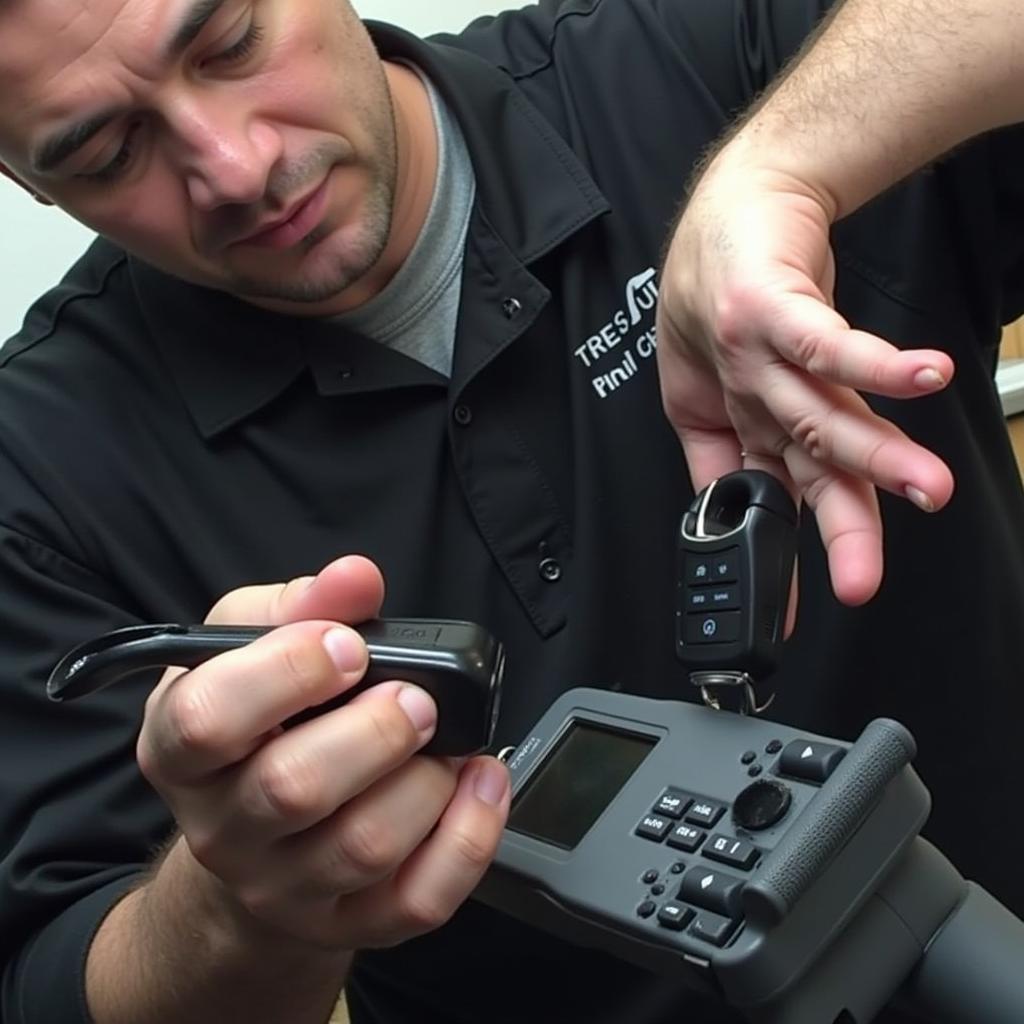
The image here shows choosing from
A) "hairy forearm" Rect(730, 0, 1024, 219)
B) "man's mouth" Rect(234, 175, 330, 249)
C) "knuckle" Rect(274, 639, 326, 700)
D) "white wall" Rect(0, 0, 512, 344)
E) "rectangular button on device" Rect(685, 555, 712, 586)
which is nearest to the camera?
"knuckle" Rect(274, 639, 326, 700)

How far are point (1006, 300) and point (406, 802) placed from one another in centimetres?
56

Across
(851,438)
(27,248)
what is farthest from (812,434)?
(27,248)

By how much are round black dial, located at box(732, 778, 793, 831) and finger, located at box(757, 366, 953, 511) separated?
112mm

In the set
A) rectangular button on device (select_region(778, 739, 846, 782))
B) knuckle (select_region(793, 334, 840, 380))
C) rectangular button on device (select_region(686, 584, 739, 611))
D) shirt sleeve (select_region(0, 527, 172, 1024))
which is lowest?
shirt sleeve (select_region(0, 527, 172, 1024))

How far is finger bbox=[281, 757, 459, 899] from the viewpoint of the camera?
0.40 meters

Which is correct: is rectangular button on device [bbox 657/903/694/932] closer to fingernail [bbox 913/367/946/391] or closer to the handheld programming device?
the handheld programming device

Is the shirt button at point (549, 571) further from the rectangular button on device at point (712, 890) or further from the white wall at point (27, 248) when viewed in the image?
the white wall at point (27, 248)

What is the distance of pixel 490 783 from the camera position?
0.43 meters

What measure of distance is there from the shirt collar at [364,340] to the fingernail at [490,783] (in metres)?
0.34

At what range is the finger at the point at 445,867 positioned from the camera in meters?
0.41

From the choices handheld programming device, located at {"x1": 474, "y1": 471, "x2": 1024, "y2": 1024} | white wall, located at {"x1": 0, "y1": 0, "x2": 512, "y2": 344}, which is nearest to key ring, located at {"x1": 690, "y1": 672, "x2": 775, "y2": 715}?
handheld programming device, located at {"x1": 474, "y1": 471, "x2": 1024, "y2": 1024}

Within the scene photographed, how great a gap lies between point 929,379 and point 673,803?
0.18 metres

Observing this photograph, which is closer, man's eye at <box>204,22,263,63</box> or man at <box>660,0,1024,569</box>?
man at <box>660,0,1024,569</box>

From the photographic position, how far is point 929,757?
0.77 meters
